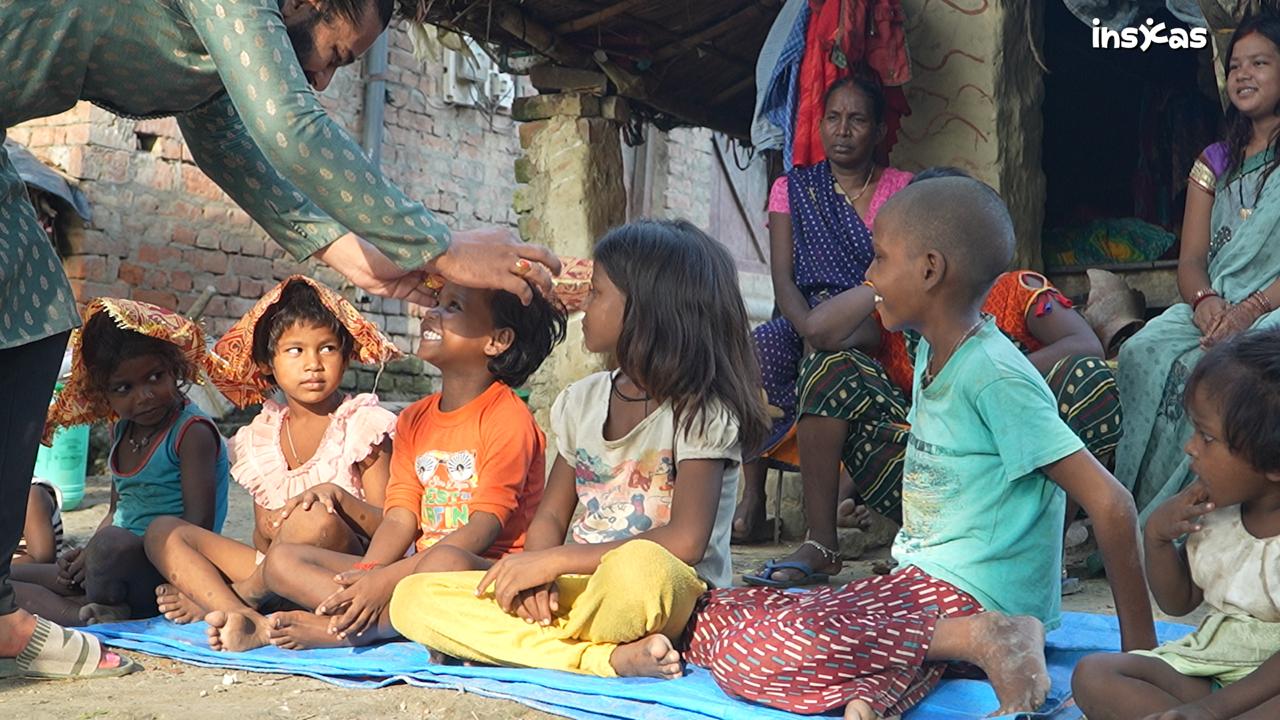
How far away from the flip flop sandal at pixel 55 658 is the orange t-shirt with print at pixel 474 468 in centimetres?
80

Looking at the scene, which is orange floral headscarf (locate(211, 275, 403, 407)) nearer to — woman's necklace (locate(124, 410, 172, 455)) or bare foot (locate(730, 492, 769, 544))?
woman's necklace (locate(124, 410, 172, 455))

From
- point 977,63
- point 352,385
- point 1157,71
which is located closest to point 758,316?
point 352,385

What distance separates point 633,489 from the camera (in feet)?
9.73

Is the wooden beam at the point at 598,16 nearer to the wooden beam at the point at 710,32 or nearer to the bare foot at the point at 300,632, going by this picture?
the wooden beam at the point at 710,32


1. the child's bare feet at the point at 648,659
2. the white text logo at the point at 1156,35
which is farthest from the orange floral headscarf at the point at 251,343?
the white text logo at the point at 1156,35

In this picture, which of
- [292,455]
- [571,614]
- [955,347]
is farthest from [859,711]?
[292,455]

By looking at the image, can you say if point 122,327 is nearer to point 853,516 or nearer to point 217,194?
point 853,516

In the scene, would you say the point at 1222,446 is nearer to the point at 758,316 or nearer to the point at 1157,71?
the point at 1157,71

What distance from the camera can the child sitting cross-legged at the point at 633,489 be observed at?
8.69 ft

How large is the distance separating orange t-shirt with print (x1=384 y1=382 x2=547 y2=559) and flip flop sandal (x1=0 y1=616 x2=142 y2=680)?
31.5 inches

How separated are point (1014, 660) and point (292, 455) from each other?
2.13 metres

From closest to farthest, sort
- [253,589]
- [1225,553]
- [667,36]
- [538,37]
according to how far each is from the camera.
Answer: [1225,553] → [253,589] → [538,37] → [667,36]

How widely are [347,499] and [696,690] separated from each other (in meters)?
1.24

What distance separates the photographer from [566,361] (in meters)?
6.66
